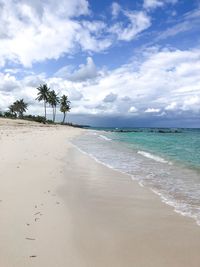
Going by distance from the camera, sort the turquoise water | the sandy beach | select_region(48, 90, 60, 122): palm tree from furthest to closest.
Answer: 1. select_region(48, 90, 60, 122): palm tree
2. the turquoise water
3. the sandy beach

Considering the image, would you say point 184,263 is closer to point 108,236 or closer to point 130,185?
point 108,236

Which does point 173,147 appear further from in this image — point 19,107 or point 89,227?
point 19,107

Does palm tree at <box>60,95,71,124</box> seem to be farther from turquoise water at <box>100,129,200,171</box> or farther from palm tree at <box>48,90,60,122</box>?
turquoise water at <box>100,129,200,171</box>

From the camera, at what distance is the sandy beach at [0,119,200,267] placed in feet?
15.1

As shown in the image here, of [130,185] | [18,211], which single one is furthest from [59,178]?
[18,211]

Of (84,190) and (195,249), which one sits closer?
(195,249)

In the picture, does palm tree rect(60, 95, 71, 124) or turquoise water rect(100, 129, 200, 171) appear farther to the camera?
palm tree rect(60, 95, 71, 124)

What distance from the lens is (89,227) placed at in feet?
19.7

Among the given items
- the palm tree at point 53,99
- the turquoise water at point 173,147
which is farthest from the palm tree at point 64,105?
the turquoise water at point 173,147

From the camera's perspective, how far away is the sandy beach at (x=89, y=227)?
4594 mm

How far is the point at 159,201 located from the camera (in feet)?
28.1

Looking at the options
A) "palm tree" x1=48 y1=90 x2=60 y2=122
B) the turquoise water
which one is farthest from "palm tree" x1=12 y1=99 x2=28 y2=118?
the turquoise water

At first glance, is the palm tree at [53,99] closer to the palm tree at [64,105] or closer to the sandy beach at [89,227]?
the palm tree at [64,105]

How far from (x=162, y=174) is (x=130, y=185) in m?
3.60
